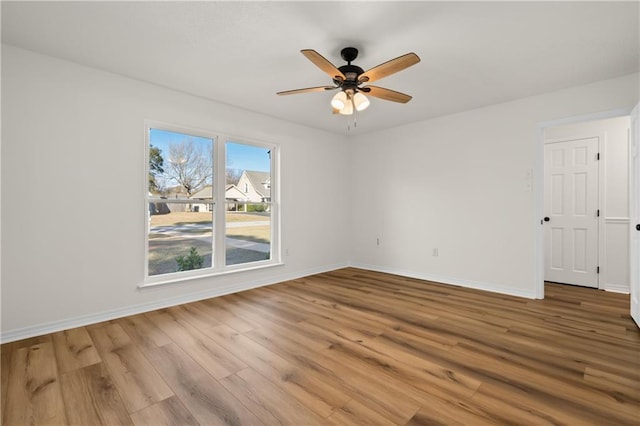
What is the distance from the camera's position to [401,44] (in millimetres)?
2521

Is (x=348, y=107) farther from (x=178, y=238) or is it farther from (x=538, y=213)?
(x=538, y=213)

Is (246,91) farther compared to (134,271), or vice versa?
(246,91)

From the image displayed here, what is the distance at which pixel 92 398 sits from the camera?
1754mm

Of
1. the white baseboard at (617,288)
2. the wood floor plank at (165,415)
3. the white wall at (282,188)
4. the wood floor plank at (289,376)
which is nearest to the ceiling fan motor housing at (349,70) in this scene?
the white wall at (282,188)

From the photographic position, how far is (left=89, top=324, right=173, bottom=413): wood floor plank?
176cm

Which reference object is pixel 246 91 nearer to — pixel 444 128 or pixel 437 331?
pixel 444 128

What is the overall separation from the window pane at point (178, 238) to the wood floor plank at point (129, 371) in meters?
1.00

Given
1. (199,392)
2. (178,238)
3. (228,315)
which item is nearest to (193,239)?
(178,238)

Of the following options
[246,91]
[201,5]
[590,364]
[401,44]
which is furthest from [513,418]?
[246,91]

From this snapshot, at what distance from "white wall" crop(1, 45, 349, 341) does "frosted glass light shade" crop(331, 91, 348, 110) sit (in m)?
2.01

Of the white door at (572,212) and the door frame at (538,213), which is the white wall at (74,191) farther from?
the white door at (572,212)

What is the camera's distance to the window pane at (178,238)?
11.4ft

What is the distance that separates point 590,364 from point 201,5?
3889mm

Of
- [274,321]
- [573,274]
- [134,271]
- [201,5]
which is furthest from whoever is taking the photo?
[573,274]
